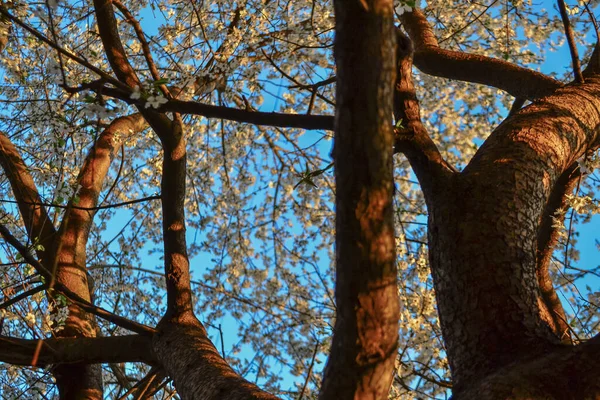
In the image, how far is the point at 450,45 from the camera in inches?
220

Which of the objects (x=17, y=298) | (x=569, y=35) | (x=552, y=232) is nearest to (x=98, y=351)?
(x=17, y=298)

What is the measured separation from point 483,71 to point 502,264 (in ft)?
5.24

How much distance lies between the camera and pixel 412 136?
2244mm

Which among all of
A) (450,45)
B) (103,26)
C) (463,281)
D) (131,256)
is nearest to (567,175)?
(463,281)

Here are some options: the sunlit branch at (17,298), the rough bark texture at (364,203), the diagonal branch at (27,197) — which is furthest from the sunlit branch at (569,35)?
the diagonal branch at (27,197)

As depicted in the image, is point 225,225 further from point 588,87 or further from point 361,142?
point 361,142

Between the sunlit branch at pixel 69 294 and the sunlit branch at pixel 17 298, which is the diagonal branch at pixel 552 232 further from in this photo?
the sunlit branch at pixel 17 298

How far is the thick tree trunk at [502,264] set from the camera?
1.57 metres

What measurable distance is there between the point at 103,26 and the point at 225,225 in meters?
3.34

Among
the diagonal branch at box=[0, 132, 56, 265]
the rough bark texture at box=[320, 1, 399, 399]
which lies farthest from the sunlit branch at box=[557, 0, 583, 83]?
the diagonal branch at box=[0, 132, 56, 265]

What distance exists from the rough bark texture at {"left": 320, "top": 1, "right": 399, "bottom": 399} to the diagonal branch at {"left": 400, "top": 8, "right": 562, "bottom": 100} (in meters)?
1.82

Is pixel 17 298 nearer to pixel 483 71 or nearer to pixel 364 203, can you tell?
pixel 364 203

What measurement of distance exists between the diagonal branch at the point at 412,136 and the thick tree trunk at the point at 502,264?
0.29 feet

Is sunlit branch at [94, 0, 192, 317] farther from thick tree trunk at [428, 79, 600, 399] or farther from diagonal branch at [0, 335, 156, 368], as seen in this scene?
thick tree trunk at [428, 79, 600, 399]
